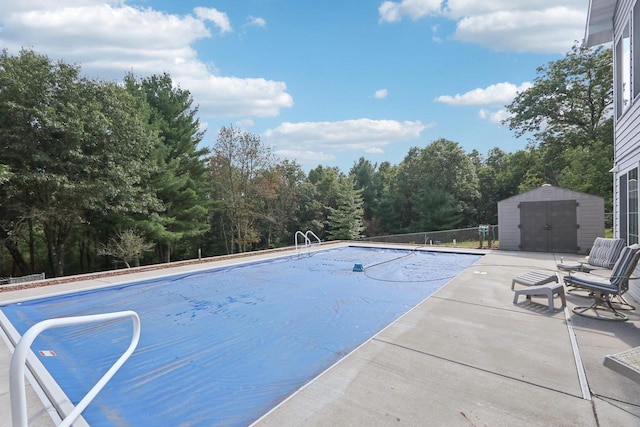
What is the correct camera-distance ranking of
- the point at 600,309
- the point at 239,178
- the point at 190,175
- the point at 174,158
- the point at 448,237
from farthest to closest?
the point at 239,178
the point at 190,175
the point at 174,158
the point at 448,237
the point at 600,309

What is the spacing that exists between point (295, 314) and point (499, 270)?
5171mm

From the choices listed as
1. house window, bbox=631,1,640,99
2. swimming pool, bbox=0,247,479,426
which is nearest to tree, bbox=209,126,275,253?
swimming pool, bbox=0,247,479,426

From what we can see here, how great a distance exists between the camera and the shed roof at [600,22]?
6.25 metres

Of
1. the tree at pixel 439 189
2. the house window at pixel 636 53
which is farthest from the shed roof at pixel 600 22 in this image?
the tree at pixel 439 189

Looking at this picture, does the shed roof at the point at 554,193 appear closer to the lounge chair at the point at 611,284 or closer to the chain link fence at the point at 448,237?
the chain link fence at the point at 448,237

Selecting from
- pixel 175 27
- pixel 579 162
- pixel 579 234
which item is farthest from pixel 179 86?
pixel 579 162

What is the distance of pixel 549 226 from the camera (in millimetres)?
10570

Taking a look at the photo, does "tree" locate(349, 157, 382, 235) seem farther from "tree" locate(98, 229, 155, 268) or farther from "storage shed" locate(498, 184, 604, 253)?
"tree" locate(98, 229, 155, 268)

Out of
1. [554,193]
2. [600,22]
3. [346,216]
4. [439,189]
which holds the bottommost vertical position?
[346,216]

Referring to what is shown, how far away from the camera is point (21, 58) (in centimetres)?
1044

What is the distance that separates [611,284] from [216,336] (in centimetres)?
526

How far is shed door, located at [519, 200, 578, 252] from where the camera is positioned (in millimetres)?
10234

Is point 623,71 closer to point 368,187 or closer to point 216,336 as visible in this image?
point 216,336

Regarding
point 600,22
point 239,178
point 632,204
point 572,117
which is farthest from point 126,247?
point 572,117
